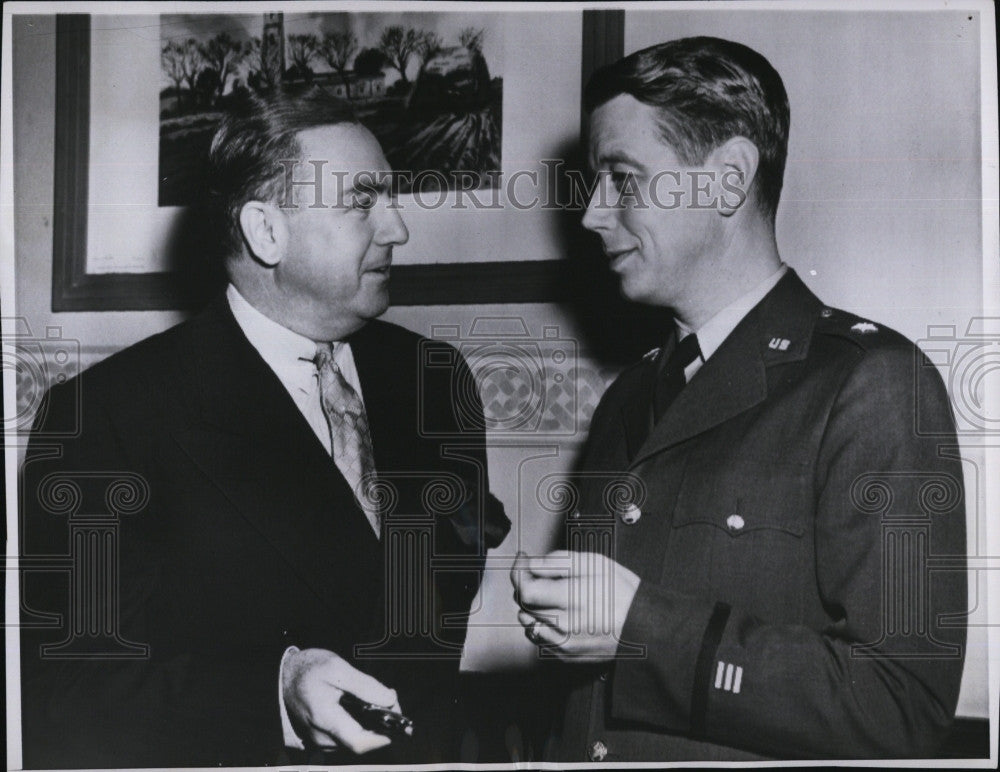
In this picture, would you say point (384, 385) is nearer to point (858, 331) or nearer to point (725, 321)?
point (725, 321)

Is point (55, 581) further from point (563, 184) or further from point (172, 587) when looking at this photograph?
point (563, 184)

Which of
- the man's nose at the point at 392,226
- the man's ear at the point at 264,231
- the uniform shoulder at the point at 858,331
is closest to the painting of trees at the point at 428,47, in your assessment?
the man's nose at the point at 392,226

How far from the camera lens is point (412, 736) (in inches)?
79.7

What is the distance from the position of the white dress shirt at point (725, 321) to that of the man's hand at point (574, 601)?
0.35m

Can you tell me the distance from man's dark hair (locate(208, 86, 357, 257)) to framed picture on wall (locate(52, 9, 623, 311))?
0.08ft

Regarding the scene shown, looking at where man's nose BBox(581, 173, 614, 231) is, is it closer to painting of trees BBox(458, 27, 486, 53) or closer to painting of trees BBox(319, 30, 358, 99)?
painting of trees BBox(458, 27, 486, 53)

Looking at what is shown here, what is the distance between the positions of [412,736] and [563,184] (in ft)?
3.17

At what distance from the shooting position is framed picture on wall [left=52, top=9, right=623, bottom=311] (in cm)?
208

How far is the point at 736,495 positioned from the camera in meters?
1.89

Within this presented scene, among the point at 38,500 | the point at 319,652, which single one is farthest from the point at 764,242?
the point at 38,500

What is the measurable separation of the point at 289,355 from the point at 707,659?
846 millimetres

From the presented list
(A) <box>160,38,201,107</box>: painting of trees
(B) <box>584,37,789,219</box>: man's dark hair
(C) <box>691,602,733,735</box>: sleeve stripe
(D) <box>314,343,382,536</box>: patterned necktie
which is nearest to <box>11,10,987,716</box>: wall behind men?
(B) <box>584,37,789,219</box>: man's dark hair

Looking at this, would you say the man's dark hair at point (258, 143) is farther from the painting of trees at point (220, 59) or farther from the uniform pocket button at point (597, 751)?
the uniform pocket button at point (597, 751)

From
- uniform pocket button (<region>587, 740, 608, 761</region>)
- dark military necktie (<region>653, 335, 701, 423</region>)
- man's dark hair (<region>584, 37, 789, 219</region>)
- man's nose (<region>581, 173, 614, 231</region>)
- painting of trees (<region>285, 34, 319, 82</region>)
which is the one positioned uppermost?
painting of trees (<region>285, 34, 319, 82</region>)
